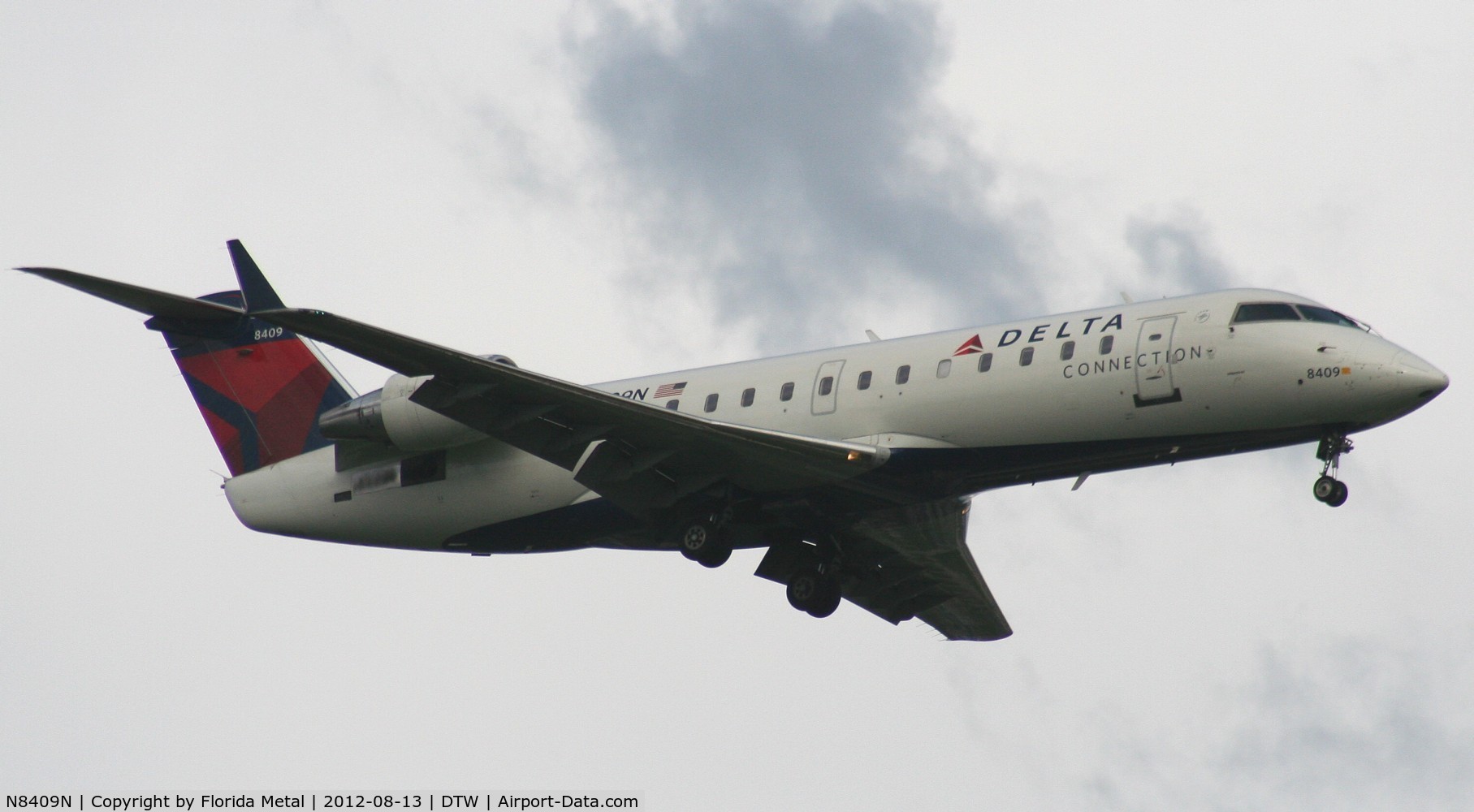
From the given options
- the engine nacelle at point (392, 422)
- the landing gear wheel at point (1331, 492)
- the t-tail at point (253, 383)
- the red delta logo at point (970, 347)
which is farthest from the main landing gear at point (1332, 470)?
the t-tail at point (253, 383)

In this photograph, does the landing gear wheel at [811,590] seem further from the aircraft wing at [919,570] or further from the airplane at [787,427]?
the aircraft wing at [919,570]

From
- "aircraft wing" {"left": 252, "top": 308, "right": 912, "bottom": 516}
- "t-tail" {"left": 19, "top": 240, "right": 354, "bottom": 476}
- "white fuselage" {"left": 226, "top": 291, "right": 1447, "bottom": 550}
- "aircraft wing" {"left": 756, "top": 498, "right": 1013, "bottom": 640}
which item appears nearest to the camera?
"white fuselage" {"left": 226, "top": 291, "right": 1447, "bottom": 550}

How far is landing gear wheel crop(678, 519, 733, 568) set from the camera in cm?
2288

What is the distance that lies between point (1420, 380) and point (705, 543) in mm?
8996

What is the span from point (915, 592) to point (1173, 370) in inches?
306

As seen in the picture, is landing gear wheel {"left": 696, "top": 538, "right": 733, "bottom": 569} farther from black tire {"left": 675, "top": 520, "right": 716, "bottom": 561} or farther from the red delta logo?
the red delta logo

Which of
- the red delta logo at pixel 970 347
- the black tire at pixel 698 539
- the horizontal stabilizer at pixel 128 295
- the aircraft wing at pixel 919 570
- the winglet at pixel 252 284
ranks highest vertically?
the winglet at pixel 252 284

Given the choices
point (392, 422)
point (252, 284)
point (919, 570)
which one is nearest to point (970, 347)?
point (919, 570)

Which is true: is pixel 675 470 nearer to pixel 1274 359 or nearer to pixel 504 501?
pixel 504 501

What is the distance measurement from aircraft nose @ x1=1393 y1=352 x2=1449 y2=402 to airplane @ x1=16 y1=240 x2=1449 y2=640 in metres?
0.05

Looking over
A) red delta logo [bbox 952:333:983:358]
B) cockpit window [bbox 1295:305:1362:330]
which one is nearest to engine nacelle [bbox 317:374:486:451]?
red delta logo [bbox 952:333:983:358]

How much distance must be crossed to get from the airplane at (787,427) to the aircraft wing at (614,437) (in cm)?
4

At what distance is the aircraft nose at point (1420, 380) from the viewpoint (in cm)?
1962

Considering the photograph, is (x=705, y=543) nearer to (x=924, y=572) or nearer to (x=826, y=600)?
(x=826, y=600)
